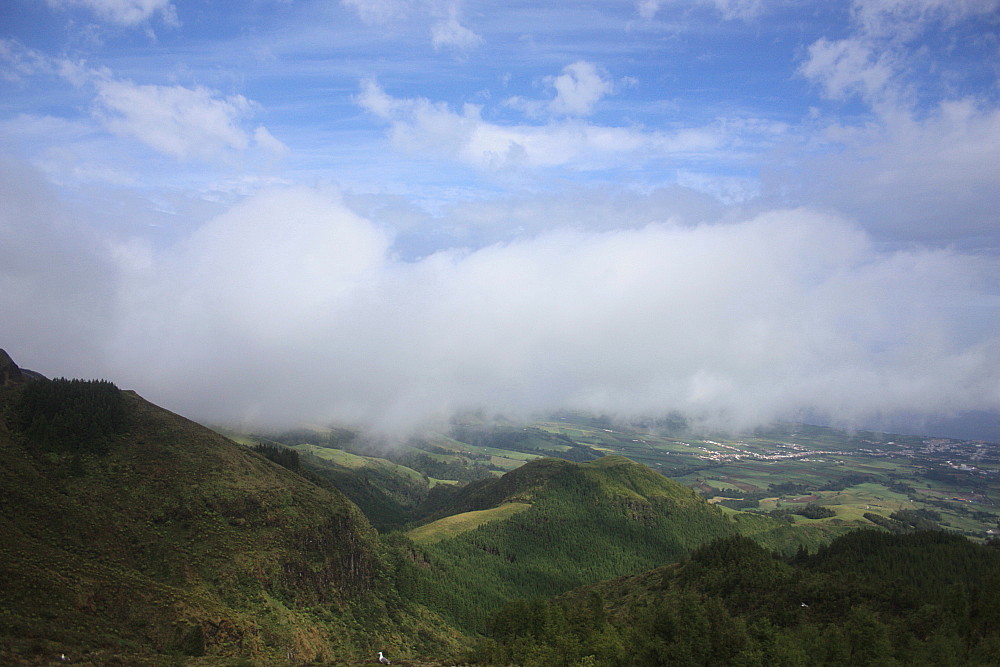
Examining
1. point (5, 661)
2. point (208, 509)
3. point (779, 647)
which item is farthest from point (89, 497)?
point (779, 647)

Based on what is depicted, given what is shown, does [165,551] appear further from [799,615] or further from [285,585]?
[799,615]

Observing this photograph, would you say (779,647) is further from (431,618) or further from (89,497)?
(89,497)

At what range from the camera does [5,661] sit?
233 feet

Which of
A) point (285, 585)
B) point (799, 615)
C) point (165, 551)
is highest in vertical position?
point (165, 551)

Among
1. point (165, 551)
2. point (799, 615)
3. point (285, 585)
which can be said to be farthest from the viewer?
point (285, 585)

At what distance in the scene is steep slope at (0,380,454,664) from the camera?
96875mm

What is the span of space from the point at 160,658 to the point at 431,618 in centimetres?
11300

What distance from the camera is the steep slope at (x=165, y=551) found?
9688 cm

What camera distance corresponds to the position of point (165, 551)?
131 m

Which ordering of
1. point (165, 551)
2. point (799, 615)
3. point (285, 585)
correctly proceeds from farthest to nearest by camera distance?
point (285, 585) → point (165, 551) → point (799, 615)

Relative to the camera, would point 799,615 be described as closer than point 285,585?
Yes

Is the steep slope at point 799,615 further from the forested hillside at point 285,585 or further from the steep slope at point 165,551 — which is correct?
the steep slope at point 165,551

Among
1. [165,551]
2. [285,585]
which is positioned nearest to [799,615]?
[285,585]

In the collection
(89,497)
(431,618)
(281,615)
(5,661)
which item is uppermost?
(89,497)
